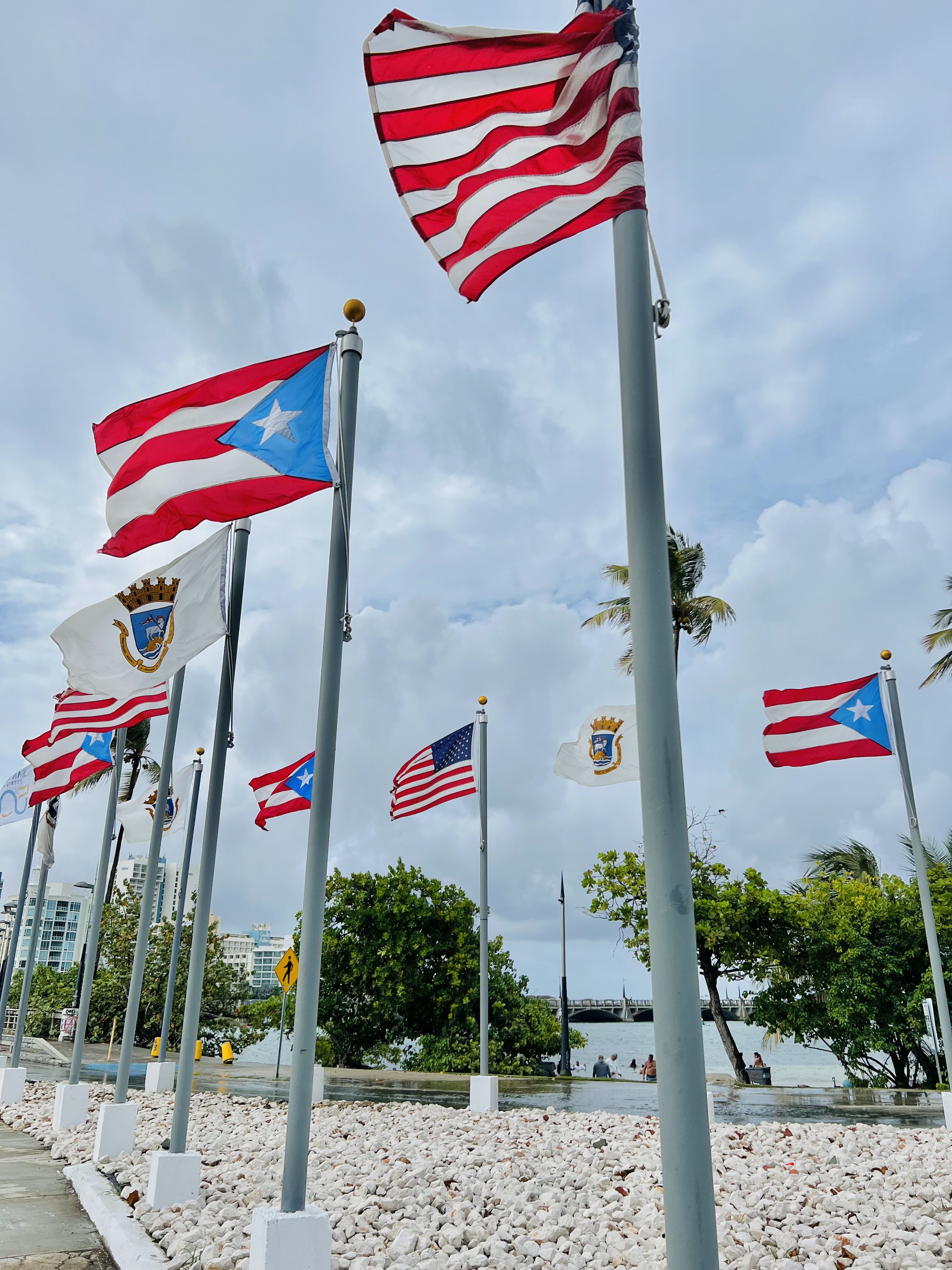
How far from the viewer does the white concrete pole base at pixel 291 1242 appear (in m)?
5.04

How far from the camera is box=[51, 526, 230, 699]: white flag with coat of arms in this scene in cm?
851

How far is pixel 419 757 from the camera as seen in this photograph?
15438 millimetres

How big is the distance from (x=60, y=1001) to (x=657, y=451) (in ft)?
179

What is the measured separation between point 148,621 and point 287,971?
11.8m

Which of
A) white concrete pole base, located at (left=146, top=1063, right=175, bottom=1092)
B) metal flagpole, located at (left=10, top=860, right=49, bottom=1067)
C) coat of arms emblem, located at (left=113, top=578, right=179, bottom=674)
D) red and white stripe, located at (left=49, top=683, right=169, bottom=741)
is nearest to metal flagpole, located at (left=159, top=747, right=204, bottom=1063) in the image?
white concrete pole base, located at (left=146, top=1063, right=175, bottom=1092)

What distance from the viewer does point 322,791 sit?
6.13 metres

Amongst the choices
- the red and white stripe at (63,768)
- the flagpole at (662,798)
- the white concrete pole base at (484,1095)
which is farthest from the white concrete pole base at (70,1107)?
the flagpole at (662,798)

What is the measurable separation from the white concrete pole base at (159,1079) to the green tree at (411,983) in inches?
263

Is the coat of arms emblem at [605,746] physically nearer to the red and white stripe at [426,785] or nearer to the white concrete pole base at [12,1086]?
the red and white stripe at [426,785]

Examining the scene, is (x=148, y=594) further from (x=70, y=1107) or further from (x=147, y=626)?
(x=70, y=1107)

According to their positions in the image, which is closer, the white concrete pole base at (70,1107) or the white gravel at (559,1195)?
the white gravel at (559,1195)

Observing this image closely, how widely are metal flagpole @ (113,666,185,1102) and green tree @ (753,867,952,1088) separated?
15.7 metres

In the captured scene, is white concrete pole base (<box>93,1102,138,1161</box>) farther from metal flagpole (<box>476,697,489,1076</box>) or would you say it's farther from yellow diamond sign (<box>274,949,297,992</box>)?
yellow diamond sign (<box>274,949,297,992</box>)

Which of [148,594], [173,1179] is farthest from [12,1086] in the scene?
[148,594]
